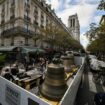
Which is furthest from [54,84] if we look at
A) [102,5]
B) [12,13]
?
[12,13]

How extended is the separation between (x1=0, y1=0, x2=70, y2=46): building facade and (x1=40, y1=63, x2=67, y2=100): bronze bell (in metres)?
26.4

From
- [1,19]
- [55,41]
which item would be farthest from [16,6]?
[55,41]

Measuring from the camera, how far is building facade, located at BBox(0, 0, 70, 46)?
1206 inches

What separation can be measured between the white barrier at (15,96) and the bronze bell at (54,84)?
2.61 ft

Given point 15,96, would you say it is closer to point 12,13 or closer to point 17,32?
point 17,32

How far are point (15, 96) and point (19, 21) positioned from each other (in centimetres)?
2799

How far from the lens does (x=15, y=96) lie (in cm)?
400

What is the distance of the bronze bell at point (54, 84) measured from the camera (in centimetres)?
417

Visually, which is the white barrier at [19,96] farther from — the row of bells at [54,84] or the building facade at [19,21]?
the building facade at [19,21]

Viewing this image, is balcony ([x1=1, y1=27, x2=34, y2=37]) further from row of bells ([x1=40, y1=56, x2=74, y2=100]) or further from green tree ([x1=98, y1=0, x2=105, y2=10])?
row of bells ([x1=40, y1=56, x2=74, y2=100])

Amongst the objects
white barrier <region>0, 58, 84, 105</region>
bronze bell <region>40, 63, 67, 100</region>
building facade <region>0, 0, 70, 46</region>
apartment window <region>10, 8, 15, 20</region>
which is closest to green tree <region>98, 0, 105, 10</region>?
bronze bell <region>40, 63, 67, 100</region>

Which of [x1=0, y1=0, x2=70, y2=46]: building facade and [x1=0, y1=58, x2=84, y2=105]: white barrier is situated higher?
[x1=0, y1=0, x2=70, y2=46]: building facade

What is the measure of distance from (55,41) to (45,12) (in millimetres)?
14282

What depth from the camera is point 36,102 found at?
3141 millimetres
